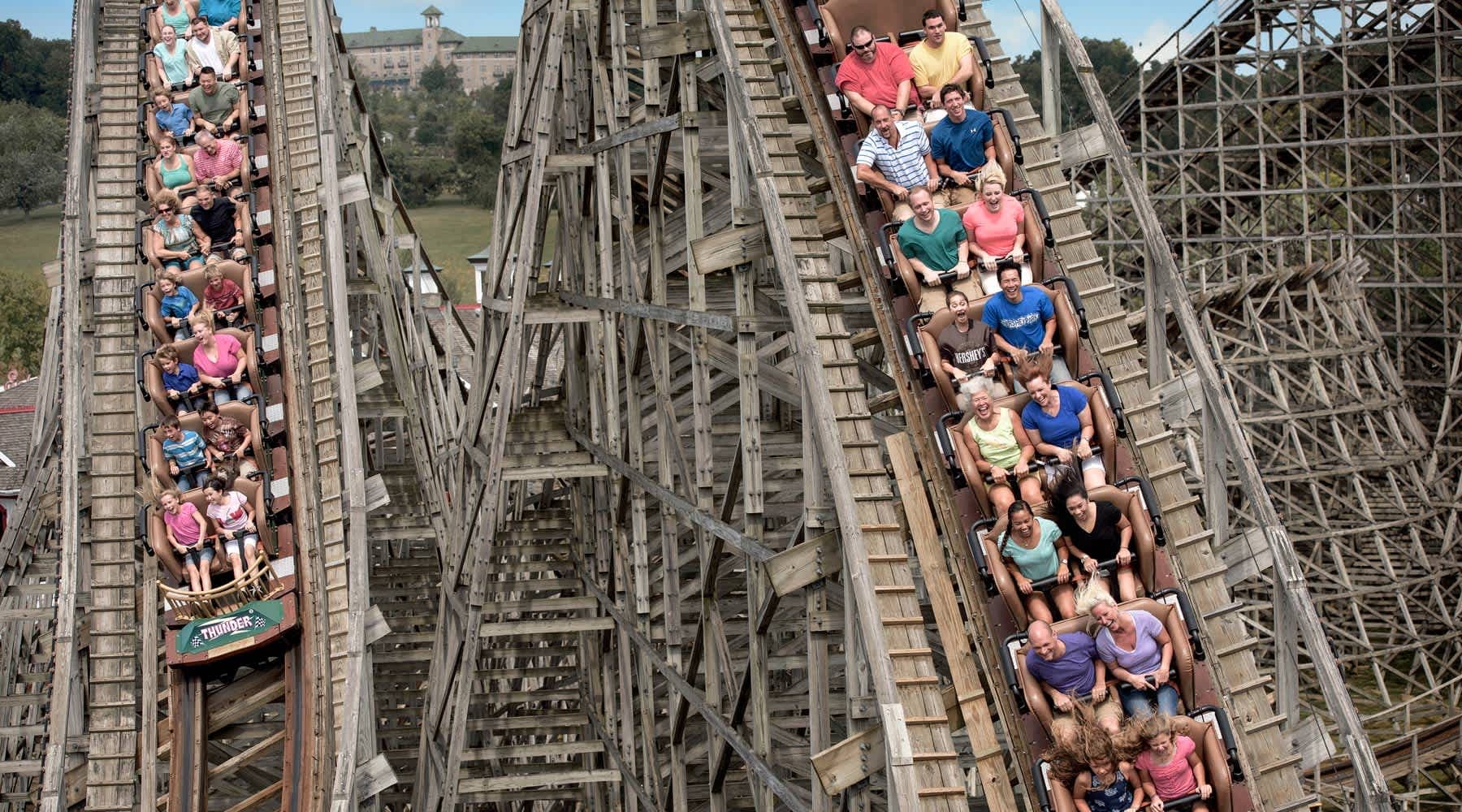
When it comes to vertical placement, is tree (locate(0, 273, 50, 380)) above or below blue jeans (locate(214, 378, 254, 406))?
below

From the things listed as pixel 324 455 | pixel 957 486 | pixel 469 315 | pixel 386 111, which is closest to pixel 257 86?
pixel 324 455

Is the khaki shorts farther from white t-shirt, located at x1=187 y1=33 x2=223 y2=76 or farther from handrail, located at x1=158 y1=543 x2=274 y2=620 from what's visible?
white t-shirt, located at x1=187 y1=33 x2=223 y2=76

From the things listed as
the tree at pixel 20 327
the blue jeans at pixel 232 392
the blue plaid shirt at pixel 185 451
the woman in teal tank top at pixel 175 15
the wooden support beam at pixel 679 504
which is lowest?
the tree at pixel 20 327

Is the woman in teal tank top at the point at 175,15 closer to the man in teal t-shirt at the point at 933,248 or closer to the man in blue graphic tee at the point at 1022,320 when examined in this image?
the man in teal t-shirt at the point at 933,248

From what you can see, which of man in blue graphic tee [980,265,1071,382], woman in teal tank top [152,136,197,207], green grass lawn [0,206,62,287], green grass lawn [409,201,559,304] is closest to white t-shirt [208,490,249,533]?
woman in teal tank top [152,136,197,207]

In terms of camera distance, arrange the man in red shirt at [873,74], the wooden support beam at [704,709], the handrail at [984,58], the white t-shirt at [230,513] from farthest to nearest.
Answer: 1. the white t-shirt at [230,513]
2. the handrail at [984,58]
3. the man in red shirt at [873,74]
4. the wooden support beam at [704,709]

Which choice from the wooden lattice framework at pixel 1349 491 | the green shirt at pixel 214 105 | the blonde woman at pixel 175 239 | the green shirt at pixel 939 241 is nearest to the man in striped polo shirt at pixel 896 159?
the green shirt at pixel 939 241

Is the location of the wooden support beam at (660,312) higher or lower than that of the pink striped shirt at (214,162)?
lower
